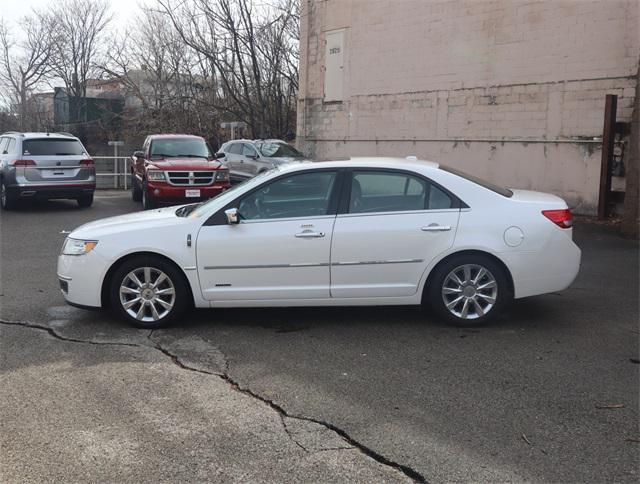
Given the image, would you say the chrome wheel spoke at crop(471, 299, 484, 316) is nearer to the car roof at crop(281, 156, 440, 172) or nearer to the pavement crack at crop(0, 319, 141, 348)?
the car roof at crop(281, 156, 440, 172)

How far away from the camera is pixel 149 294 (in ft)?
19.4

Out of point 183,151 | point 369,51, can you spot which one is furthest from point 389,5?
point 183,151

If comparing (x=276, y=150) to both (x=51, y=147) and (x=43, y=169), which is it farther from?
(x=43, y=169)

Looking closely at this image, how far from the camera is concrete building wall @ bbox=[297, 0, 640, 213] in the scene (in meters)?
14.0

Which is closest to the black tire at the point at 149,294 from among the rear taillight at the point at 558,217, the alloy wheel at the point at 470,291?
the alloy wheel at the point at 470,291

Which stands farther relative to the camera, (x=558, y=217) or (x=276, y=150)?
(x=276, y=150)

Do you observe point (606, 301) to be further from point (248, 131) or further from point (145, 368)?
point (248, 131)

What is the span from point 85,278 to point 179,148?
9892 millimetres

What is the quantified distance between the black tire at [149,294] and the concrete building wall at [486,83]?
11.0m

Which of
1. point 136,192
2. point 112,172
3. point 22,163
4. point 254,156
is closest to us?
point 22,163

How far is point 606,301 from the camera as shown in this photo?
7016 millimetres

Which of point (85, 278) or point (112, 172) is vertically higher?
point (112, 172)

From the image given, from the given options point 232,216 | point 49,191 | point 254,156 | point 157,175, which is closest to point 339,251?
point 232,216

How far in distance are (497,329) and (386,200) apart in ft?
5.05
